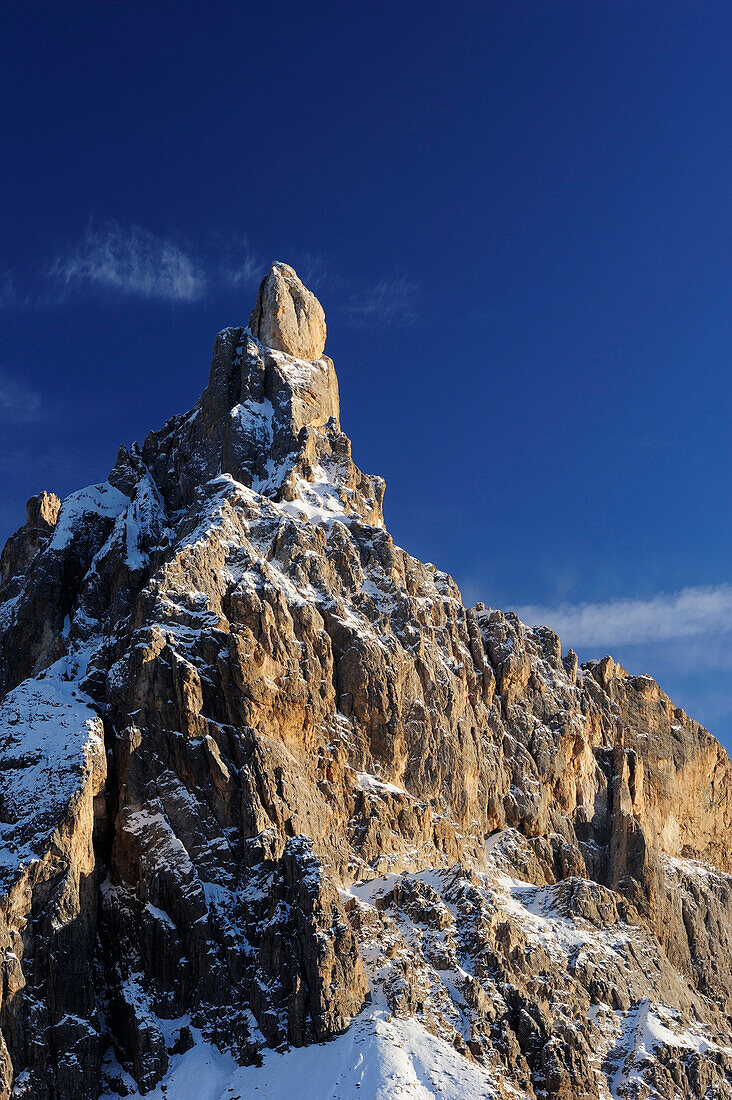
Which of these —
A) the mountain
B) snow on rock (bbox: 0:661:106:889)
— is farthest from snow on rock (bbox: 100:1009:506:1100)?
snow on rock (bbox: 0:661:106:889)

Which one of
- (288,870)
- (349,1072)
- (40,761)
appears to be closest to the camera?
(349,1072)

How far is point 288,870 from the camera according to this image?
145 m

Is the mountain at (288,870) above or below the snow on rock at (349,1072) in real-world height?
above

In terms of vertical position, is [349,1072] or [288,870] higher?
[288,870]

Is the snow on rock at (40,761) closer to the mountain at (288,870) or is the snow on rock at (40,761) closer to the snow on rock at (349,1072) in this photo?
the mountain at (288,870)

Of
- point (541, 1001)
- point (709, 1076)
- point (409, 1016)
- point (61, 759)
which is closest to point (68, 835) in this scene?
point (61, 759)

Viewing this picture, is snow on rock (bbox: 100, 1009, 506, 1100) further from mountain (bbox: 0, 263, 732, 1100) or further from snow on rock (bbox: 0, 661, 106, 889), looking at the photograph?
snow on rock (bbox: 0, 661, 106, 889)

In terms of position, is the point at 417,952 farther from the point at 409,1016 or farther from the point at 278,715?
the point at 278,715

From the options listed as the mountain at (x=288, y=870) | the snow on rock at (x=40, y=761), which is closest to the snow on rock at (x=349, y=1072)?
the mountain at (x=288, y=870)

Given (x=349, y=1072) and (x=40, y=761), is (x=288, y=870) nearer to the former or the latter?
(x=349, y=1072)

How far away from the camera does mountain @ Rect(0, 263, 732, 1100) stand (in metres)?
136

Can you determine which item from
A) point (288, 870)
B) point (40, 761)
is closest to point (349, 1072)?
point (288, 870)

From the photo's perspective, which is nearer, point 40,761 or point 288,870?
point 288,870

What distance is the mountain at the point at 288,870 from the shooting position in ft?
446
